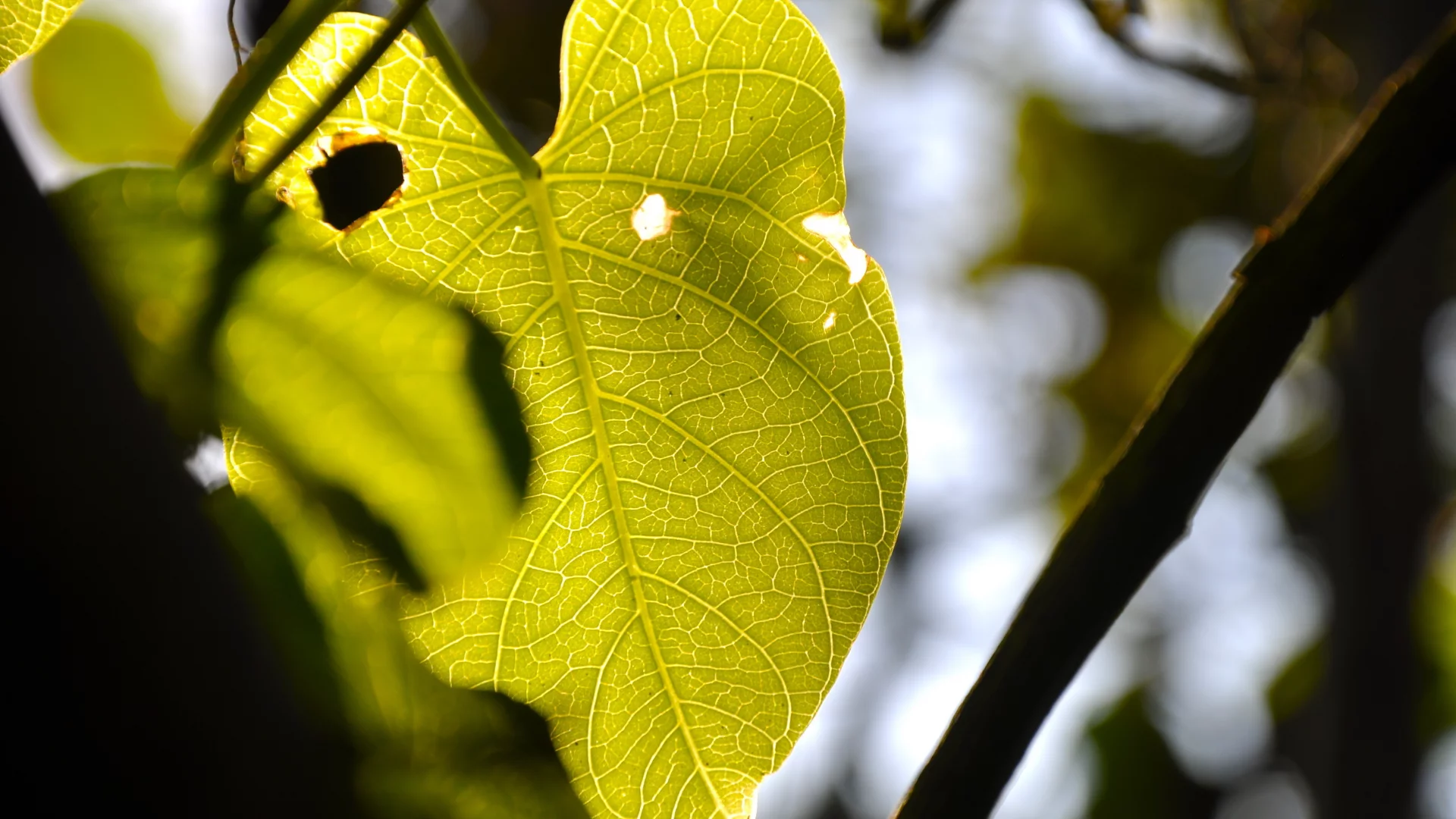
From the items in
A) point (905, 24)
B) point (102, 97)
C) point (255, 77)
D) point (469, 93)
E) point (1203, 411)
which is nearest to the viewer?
point (1203, 411)

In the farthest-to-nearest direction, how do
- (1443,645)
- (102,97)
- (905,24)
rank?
(1443,645) → (905,24) → (102,97)

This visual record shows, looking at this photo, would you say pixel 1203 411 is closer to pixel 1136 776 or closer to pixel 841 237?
pixel 841 237

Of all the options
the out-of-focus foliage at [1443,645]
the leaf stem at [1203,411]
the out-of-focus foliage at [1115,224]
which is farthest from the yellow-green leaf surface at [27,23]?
the out-of-focus foliage at [1443,645]

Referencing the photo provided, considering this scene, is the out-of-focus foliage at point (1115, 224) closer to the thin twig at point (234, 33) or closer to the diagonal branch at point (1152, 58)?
the diagonal branch at point (1152, 58)

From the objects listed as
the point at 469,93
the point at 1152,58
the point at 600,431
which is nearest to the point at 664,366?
the point at 600,431

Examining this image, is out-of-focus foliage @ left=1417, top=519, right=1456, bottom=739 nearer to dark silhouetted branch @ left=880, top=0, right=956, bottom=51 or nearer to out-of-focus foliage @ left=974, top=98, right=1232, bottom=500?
out-of-focus foliage @ left=974, top=98, right=1232, bottom=500

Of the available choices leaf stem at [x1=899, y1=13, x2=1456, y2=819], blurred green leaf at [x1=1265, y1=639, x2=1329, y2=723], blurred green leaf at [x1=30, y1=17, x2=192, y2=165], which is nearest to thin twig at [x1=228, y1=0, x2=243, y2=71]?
blurred green leaf at [x1=30, y1=17, x2=192, y2=165]
